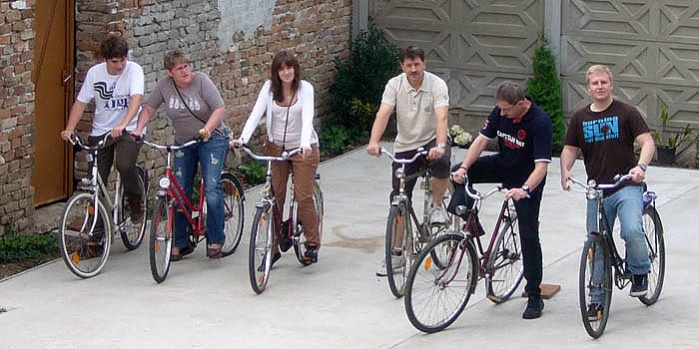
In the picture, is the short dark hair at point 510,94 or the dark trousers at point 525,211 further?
the dark trousers at point 525,211

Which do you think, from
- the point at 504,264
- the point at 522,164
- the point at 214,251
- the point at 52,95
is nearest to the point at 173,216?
the point at 214,251

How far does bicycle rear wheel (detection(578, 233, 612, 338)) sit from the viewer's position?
344 inches

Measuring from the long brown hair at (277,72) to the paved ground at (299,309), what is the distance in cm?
138

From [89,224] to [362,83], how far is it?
6.14 m

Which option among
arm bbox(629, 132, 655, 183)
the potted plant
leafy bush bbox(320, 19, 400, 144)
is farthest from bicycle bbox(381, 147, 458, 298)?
leafy bush bbox(320, 19, 400, 144)

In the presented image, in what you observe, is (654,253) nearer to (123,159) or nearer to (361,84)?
(123,159)

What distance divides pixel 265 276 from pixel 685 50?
22.0ft

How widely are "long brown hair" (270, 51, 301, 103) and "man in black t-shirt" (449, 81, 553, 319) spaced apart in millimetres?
1590

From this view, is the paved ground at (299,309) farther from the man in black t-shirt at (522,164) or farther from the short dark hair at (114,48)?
A: the short dark hair at (114,48)

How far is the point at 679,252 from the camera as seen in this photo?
37.1 feet

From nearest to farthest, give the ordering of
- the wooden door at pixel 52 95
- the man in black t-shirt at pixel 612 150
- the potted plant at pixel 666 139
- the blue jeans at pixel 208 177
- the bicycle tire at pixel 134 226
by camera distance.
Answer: the man in black t-shirt at pixel 612 150, the blue jeans at pixel 208 177, the bicycle tire at pixel 134 226, the wooden door at pixel 52 95, the potted plant at pixel 666 139

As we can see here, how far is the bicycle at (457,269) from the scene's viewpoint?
8.85 meters

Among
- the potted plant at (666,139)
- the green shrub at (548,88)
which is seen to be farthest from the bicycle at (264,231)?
the potted plant at (666,139)

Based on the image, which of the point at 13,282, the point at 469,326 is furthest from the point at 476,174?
the point at 13,282
